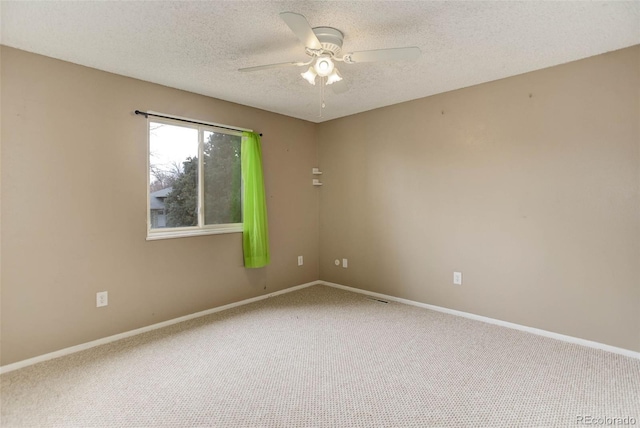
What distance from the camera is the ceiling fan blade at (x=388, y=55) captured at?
1955 millimetres

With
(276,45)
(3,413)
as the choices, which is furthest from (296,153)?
(3,413)

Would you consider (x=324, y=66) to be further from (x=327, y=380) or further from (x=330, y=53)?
(x=327, y=380)

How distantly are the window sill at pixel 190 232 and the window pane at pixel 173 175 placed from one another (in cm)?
6

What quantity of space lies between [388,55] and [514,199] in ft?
6.26

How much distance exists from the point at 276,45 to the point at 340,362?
7.70 feet

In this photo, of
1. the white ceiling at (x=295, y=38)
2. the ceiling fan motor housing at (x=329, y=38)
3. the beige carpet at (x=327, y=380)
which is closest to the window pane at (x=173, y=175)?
the white ceiling at (x=295, y=38)

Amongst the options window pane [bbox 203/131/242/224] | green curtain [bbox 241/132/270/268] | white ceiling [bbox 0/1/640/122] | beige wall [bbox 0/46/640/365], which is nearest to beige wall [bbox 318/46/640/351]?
beige wall [bbox 0/46/640/365]

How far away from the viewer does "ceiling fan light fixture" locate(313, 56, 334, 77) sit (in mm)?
2155

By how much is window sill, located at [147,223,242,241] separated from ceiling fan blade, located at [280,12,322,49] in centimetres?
222

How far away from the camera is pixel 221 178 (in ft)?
12.1

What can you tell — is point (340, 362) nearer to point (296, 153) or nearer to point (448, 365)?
point (448, 365)

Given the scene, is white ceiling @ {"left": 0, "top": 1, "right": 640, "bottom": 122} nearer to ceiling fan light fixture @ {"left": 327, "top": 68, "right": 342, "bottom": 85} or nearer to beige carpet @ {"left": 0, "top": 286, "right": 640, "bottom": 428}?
ceiling fan light fixture @ {"left": 327, "top": 68, "right": 342, "bottom": 85}

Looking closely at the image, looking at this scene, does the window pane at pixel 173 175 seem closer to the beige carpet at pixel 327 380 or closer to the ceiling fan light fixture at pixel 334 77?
the beige carpet at pixel 327 380

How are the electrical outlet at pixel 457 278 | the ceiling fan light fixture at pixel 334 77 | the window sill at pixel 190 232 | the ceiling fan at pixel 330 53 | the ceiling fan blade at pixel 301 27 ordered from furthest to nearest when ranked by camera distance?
the electrical outlet at pixel 457 278, the window sill at pixel 190 232, the ceiling fan light fixture at pixel 334 77, the ceiling fan at pixel 330 53, the ceiling fan blade at pixel 301 27
